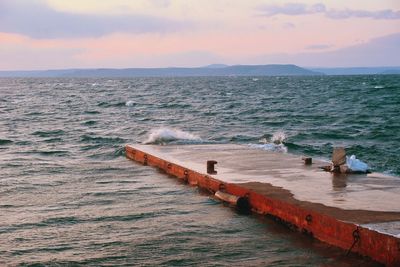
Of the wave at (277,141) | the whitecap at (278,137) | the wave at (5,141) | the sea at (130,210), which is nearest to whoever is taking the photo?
the sea at (130,210)

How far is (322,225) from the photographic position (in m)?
10.2

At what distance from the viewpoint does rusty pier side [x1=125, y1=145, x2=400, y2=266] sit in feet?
28.9

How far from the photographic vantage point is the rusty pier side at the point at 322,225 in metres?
8.80

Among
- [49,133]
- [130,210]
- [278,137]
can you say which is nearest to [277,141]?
[278,137]

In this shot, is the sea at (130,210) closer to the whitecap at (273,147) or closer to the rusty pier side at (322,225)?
the rusty pier side at (322,225)

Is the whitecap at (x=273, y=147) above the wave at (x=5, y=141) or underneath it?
above

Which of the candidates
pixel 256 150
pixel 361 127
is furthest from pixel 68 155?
pixel 361 127

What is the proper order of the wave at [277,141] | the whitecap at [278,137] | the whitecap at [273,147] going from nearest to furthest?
the whitecap at [273,147], the wave at [277,141], the whitecap at [278,137]

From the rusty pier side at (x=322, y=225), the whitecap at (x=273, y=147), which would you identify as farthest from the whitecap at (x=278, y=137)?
the rusty pier side at (x=322, y=225)

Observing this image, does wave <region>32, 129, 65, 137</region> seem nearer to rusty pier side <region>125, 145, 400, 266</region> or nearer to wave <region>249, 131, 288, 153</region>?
wave <region>249, 131, 288, 153</region>

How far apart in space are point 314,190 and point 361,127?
72.7ft

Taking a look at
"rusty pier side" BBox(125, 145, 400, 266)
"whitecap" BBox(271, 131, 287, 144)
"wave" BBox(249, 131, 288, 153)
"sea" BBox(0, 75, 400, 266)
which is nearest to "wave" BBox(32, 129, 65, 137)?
"sea" BBox(0, 75, 400, 266)

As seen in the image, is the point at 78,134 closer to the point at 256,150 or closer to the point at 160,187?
the point at 256,150

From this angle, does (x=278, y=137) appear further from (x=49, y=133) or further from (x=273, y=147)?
(x=49, y=133)
